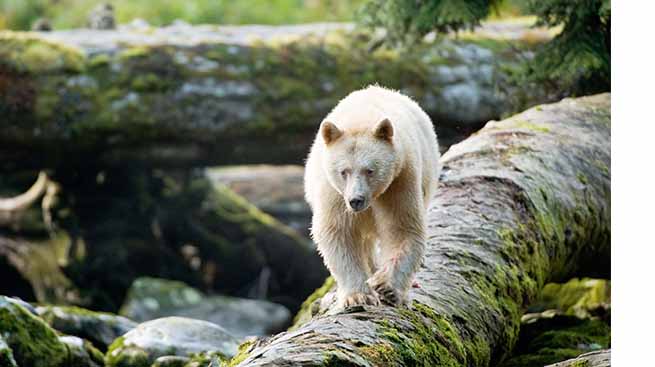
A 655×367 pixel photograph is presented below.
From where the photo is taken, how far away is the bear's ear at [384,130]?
4.51 metres

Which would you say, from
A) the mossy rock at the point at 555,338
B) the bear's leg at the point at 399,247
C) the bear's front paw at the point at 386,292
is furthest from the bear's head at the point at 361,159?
A: the mossy rock at the point at 555,338

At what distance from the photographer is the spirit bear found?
4.53 metres

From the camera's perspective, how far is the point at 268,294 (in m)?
11.6

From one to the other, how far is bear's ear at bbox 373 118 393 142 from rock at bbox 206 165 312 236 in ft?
25.7

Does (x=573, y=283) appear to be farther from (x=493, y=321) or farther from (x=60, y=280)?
(x=60, y=280)

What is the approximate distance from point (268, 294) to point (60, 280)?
8.07ft

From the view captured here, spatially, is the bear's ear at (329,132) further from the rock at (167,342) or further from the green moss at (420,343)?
the rock at (167,342)

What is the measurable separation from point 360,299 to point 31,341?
7.42ft

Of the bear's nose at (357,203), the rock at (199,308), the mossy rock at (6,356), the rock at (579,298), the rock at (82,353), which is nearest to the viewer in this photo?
the bear's nose at (357,203)

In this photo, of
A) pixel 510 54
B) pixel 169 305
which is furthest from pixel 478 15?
pixel 169 305

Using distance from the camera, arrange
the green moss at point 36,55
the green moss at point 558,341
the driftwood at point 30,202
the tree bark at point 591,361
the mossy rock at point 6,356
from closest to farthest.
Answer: the tree bark at point 591,361, the mossy rock at point 6,356, the green moss at point 558,341, the green moss at point 36,55, the driftwood at point 30,202

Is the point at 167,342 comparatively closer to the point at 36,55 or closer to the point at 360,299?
the point at 360,299

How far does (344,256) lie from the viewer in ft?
15.6

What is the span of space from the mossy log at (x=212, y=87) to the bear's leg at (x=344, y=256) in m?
4.16
